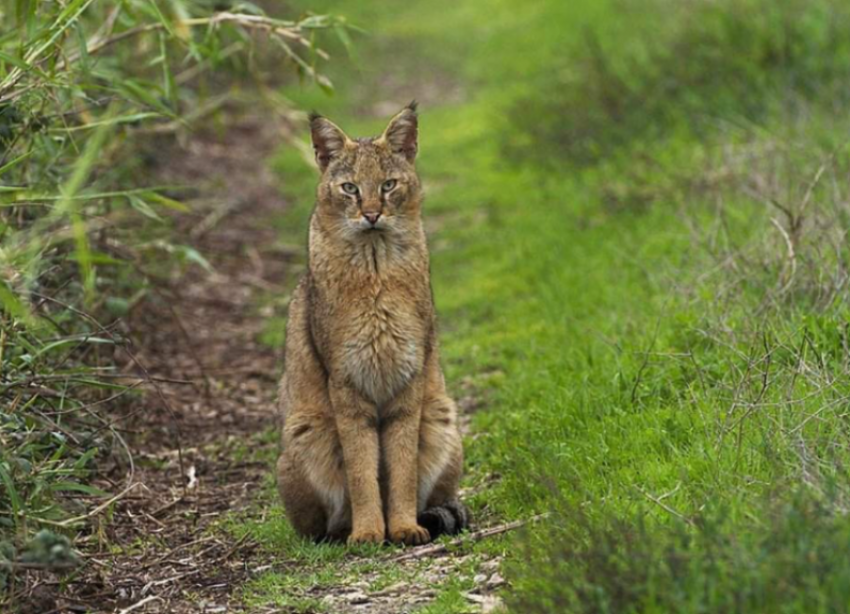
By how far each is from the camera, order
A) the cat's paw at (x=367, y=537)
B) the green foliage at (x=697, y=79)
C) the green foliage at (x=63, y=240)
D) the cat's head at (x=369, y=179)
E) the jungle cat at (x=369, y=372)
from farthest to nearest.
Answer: the green foliage at (x=697, y=79)
the cat's head at (x=369, y=179)
the jungle cat at (x=369, y=372)
the cat's paw at (x=367, y=537)
the green foliage at (x=63, y=240)

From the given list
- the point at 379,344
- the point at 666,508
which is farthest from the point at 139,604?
the point at 666,508

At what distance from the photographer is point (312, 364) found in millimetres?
6426

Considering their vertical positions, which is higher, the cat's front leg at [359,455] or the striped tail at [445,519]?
the cat's front leg at [359,455]

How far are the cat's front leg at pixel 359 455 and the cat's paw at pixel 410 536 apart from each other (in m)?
0.06

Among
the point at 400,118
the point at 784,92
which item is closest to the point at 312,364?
the point at 400,118

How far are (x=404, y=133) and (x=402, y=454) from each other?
1.50 metres

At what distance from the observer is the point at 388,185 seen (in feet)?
20.8

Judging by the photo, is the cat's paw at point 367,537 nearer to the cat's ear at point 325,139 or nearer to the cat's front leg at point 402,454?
the cat's front leg at point 402,454

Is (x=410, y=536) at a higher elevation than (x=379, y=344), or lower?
lower

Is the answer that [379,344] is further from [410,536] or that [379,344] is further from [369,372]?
[410,536]

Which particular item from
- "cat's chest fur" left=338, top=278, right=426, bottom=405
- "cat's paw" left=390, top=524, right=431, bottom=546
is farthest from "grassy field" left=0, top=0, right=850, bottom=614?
"cat's chest fur" left=338, top=278, right=426, bottom=405

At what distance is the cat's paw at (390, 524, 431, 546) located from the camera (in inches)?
239

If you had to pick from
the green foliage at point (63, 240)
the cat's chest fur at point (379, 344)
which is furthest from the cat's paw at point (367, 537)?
the green foliage at point (63, 240)

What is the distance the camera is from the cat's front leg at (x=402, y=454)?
6.16 meters
